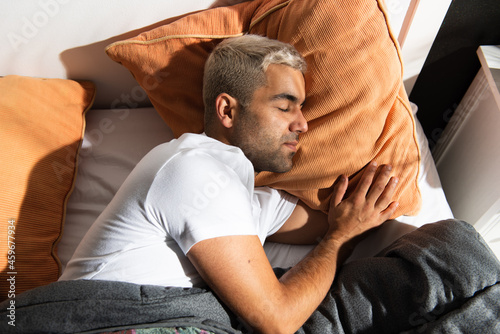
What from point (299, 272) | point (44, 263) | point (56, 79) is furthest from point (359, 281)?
point (56, 79)

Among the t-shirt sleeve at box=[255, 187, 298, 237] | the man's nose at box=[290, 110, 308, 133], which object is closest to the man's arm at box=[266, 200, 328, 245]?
the t-shirt sleeve at box=[255, 187, 298, 237]

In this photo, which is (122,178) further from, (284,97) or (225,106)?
(284,97)

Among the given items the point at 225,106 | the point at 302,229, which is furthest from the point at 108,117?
the point at 302,229

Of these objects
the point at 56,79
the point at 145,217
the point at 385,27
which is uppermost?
the point at 385,27

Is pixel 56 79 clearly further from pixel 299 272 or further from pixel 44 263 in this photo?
pixel 299 272

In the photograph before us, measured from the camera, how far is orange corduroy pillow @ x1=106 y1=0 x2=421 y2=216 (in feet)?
2.94

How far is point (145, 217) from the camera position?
0.76m

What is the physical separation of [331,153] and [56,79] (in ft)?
2.84

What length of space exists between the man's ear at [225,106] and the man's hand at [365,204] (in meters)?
0.33

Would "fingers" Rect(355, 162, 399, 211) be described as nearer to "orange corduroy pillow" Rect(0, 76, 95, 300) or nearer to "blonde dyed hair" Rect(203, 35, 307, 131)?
"blonde dyed hair" Rect(203, 35, 307, 131)

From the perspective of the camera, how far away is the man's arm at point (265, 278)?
29.1 inches

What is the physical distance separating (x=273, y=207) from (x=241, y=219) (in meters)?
0.28

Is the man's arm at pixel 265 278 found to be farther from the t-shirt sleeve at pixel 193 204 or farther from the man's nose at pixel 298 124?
the man's nose at pixel 298 124

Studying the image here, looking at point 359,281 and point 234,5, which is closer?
point 359,281
